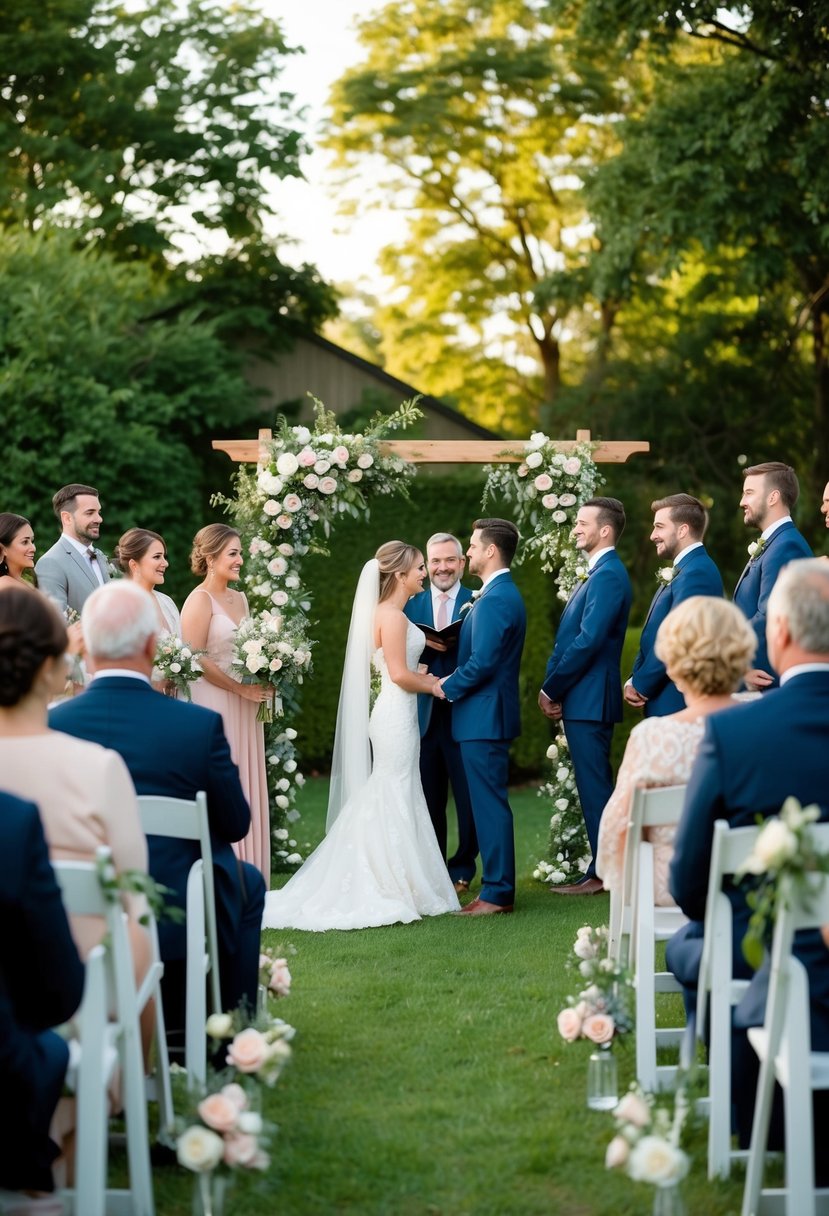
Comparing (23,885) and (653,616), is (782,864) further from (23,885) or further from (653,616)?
(653,616)

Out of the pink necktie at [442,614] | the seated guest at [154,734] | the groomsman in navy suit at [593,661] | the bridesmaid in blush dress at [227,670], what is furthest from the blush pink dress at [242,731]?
the seated guest at [154,734]

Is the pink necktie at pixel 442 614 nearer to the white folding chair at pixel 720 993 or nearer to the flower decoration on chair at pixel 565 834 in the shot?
the flower decoration on chair at pixel 565 834

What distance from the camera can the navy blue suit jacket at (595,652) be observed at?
8328 mm

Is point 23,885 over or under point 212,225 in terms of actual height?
under

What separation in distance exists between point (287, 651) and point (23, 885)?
5.20 m

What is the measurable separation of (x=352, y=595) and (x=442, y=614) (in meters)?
5.32

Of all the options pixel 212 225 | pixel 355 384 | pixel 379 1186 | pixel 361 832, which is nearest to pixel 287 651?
pixel 361 832

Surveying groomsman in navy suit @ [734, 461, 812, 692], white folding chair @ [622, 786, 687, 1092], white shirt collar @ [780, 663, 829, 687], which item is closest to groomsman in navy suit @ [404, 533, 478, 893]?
groomsman in navy suit @ [734, 461, 812, 692]

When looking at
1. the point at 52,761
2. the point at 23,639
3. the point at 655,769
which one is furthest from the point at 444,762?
the point at 23,639

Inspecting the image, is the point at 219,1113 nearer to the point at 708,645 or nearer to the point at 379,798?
the point at 708,645

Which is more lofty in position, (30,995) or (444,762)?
(30,995)

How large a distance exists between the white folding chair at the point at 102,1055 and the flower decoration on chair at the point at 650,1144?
1.13 meters

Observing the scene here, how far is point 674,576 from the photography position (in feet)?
26.3

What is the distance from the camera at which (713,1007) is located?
3.84 meters
